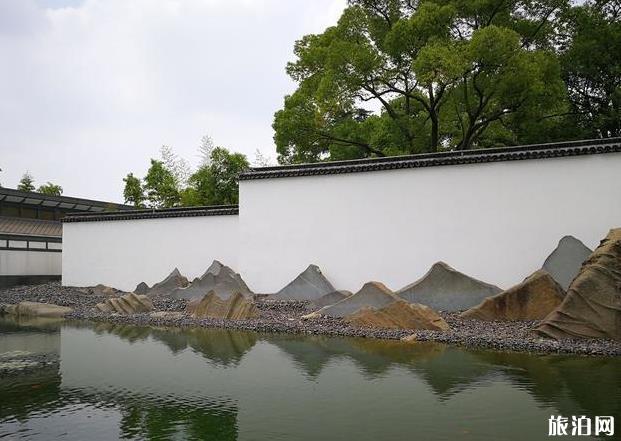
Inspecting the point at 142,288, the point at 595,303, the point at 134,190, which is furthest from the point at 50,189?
the point at 595,303

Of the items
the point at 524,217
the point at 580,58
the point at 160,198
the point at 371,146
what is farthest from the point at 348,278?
the point at 160,198

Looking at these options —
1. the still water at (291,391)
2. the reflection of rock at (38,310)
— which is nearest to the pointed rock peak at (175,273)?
the reflection of rock at (38,310)

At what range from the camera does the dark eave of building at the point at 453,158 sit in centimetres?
1171

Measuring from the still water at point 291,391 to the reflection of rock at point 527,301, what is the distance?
85.0 inches

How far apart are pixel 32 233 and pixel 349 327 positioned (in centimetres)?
1912

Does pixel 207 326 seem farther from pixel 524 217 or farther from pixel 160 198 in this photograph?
pixel 160 198

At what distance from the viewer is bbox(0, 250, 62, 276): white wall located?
19.5 m

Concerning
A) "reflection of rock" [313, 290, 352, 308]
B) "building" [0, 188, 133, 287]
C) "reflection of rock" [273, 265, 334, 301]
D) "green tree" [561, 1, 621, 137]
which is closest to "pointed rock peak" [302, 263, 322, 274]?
"reflection of rock" [273, 265, 334, 301]

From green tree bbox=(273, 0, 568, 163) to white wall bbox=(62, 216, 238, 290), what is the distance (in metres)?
4.79

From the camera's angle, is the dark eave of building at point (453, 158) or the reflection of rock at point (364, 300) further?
the dark eave of building at point (453, 158)

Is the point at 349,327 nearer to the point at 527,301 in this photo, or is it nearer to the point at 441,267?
the point at 441,267

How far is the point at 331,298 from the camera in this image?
41.9 feet

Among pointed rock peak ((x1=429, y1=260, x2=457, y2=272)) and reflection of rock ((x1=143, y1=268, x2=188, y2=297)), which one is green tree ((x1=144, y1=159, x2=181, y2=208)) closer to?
reflection of rock ((x1=143, y1=268, x2=188, y2=297))

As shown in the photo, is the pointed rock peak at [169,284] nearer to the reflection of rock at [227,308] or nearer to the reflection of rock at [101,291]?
the reflection of rock at [101,291]
